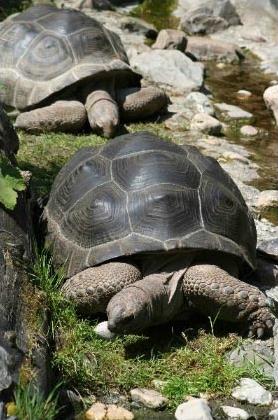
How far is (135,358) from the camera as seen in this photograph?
4.32 m

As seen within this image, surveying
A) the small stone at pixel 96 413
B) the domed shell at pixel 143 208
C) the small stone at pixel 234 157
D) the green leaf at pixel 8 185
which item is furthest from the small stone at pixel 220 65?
the small stone at pixel 96 413

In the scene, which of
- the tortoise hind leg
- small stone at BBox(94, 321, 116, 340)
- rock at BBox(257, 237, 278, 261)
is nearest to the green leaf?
the tortoise hind leg

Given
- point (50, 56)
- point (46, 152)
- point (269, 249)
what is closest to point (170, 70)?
point (50, 56)

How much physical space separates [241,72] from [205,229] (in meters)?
7.23

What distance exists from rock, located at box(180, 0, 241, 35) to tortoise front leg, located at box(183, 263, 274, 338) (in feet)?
30.6

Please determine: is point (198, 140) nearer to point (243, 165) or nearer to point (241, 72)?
point (243, 165)

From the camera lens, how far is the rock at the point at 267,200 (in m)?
6.56

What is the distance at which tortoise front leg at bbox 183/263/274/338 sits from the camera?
14.7 ft

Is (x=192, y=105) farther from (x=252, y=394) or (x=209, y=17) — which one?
(x=252, y=394)

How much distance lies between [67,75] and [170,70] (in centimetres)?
224

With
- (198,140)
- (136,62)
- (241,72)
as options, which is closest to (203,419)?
(198,140)

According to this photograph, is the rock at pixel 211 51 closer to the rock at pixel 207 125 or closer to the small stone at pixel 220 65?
the small stone at pixel 220 65

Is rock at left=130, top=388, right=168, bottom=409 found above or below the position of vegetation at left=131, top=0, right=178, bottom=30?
above

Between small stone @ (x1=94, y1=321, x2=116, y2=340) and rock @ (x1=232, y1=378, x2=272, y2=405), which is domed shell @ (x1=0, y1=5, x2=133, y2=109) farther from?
rock @ (x1=232, y1=378, x2=272, y2=405)
